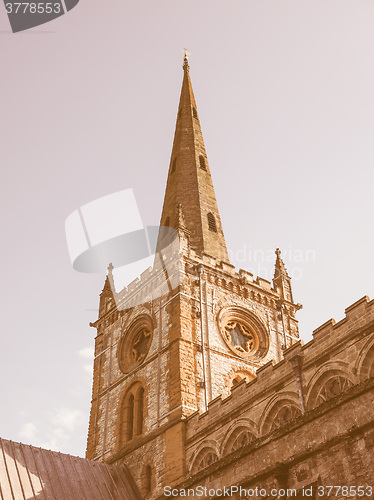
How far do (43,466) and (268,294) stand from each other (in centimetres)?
1444

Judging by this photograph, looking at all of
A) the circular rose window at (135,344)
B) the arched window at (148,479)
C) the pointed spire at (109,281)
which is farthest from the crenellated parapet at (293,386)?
the pointed spire at (109,281)

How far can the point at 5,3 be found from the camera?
46.9 feet

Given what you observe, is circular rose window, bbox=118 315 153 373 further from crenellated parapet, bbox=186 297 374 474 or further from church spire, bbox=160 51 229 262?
crenellated parapet, bbox=186 297 374 474

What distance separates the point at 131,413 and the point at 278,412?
9341 mm

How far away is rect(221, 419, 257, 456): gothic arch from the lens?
20464 millimetres

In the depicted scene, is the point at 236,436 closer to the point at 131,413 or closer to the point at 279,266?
the point at 131,413

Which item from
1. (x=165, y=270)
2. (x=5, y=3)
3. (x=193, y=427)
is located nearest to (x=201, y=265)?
(x=165, y=270)

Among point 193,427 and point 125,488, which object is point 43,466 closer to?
point 125,488

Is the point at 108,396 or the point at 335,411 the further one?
the point at 108,396

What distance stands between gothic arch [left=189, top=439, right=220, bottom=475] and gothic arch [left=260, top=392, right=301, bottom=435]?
2.57 meters

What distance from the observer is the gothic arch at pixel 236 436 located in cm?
2046

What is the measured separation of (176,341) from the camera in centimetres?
2569

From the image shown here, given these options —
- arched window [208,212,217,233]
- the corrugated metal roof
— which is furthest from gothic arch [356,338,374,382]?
arched window [208,212,217,233]

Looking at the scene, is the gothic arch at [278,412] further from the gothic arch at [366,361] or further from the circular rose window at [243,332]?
the circular rose window at [243,332]
